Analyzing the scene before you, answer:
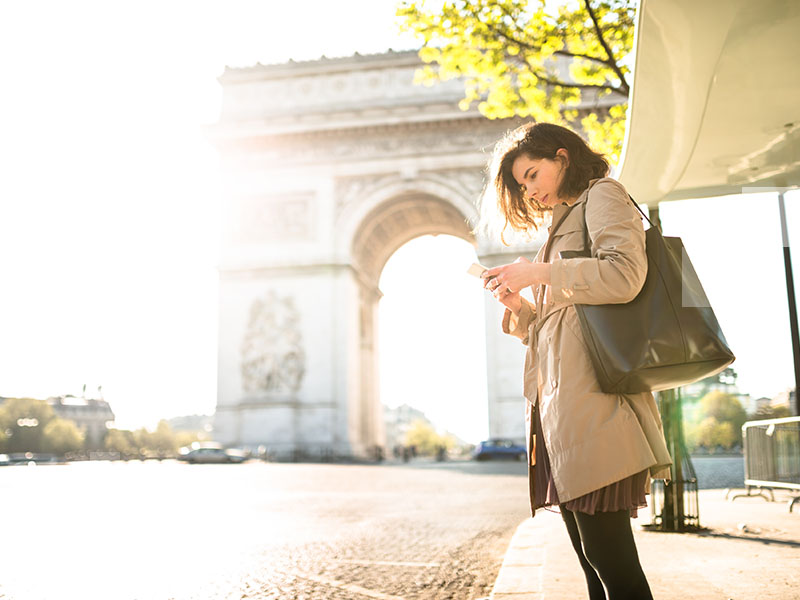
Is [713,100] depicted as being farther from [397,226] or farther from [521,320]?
[397,226]

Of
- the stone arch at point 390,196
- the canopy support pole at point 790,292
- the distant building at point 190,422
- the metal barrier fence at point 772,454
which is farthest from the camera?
the distant building at point 190,422

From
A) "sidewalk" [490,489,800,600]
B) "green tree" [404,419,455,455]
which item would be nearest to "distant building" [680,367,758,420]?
"sidewalk" [490,489,800,600]

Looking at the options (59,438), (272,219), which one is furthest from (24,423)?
(272,219)

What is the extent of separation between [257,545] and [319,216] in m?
22.9

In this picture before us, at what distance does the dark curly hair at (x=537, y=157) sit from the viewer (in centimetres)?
236

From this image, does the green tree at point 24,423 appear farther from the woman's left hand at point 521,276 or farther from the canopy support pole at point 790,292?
the woman's left hand at point 521,276

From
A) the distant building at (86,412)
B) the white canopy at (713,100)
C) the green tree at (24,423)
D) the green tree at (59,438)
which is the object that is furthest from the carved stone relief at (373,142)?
the distant building at (86,412)

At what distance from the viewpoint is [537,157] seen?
2365 mm

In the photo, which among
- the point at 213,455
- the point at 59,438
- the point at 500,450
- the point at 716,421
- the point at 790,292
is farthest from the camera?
the point at 59,438

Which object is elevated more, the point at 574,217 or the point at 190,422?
the point at 574,217

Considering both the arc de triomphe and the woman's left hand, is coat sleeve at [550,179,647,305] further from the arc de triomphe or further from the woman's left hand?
the arc de triomphe

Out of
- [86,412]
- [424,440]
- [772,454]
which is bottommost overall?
[424,440]

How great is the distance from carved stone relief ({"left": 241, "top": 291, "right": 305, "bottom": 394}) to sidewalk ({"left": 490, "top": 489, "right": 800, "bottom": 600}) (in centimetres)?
2113

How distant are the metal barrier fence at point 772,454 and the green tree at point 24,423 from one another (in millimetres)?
69580
